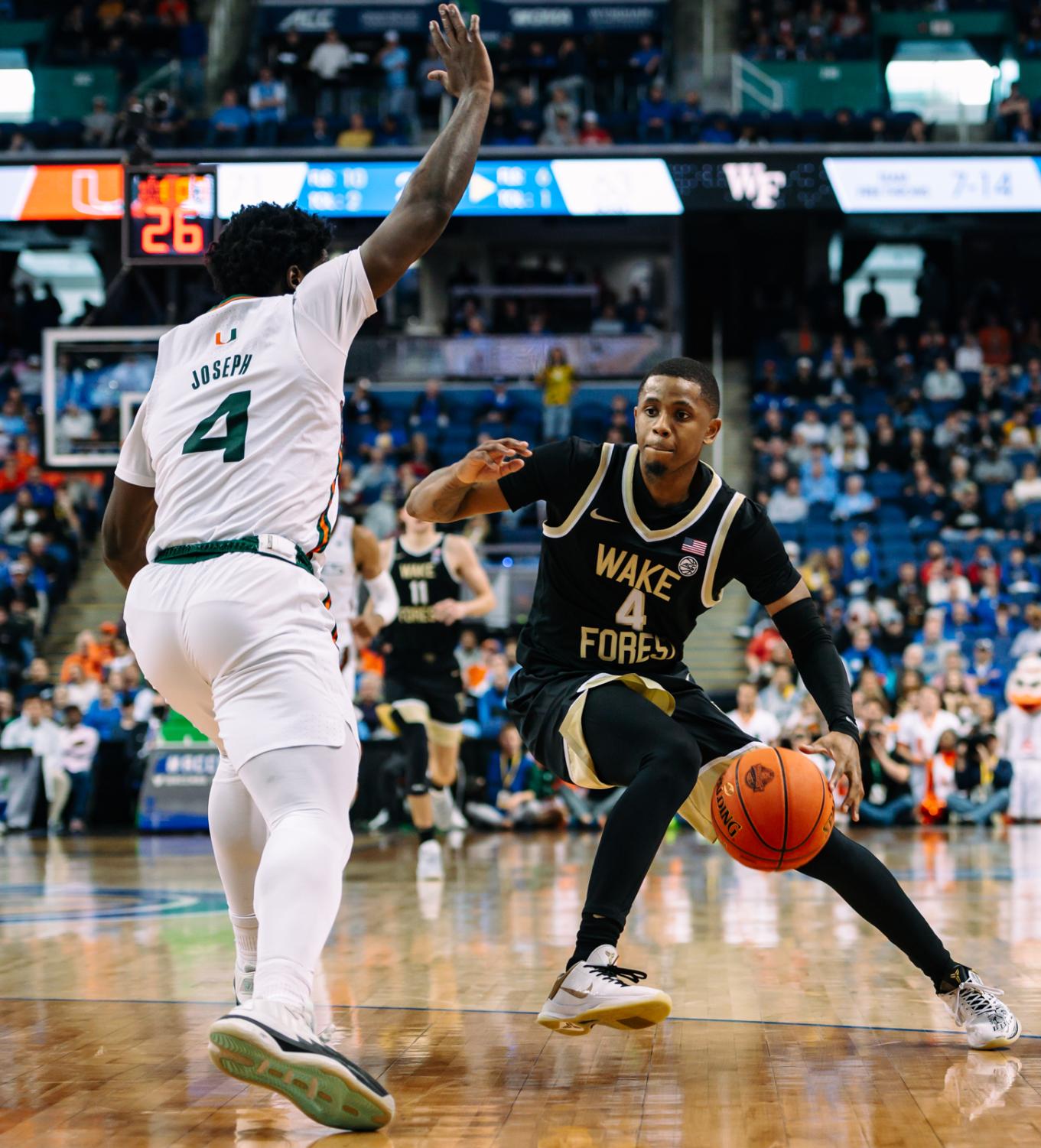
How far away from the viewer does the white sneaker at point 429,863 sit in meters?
8.51

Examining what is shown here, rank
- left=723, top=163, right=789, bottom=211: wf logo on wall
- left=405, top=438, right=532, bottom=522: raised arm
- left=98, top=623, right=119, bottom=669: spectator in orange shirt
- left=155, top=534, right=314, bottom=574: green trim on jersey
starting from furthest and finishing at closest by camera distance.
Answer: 1. left=723, top=163, right=789, bottom=211: wf logo on wall
2. left=98, top=623, right=119, bottom=669: spectator in orange shirt
3. left=405, top=438, right=532, bottom=522: raised arm
4. left=155, top=534, right=314, bottom=574: green trim on jersey

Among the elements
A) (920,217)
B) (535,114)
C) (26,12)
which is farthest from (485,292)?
(26,12)

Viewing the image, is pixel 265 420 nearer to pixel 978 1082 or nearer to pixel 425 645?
pixel 978 1082

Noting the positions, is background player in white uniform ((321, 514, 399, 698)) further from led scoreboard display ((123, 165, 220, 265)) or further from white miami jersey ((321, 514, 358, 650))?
led scoreboard display ((123, 165, 220, 265))

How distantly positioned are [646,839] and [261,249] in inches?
70.9

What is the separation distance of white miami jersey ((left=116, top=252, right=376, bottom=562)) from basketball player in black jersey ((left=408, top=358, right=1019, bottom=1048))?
0.64m

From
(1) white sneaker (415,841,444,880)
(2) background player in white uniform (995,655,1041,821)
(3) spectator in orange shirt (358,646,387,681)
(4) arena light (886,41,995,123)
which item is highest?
(4) arena light (886,41,995,123)

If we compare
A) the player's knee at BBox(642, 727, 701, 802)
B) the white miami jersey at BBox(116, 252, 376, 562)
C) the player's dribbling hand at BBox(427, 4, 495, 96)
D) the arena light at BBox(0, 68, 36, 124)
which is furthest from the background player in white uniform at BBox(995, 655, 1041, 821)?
the arena light at BBox(0, 68, 36, 124)

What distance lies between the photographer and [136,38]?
25547 mm

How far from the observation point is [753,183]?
20.7 metres

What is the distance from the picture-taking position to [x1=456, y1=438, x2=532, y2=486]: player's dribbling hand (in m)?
3.96

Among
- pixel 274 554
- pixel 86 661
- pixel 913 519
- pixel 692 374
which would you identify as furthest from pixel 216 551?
pixel 913 519

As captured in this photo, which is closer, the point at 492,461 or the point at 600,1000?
the point at 600,1000

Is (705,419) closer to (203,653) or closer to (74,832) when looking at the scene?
(203,653)
